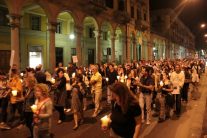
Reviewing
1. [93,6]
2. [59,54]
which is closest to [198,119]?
[93,6]

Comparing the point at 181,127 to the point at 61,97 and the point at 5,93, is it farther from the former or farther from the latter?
the point at 5,93

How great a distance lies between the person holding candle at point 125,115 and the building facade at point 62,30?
14776 millimetres

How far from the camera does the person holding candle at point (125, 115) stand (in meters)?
4.04

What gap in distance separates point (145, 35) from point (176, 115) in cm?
3791

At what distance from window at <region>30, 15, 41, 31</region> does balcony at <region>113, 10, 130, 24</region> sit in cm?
1027

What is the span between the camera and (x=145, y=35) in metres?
47.7

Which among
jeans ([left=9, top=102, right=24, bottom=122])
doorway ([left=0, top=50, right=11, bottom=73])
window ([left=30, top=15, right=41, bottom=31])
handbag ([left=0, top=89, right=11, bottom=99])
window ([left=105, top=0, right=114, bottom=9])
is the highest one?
window ([left=105, top=0, right=114, bottom=9])

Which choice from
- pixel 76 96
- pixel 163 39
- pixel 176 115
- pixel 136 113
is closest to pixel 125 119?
pixel 136 113

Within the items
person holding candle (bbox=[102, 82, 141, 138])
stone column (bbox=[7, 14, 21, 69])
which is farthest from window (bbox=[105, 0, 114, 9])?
person holding candle (bbox=[102, 82, 141, 138])

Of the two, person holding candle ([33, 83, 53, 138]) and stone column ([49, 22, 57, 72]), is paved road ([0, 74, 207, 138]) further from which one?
stone column ([49, 22, 57, 72])

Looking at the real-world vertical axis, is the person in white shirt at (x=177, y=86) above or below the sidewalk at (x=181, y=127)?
above

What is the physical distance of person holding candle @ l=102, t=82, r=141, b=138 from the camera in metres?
4.04

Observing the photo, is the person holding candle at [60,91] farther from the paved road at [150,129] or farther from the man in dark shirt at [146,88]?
the man in dark shirt at [146,88]

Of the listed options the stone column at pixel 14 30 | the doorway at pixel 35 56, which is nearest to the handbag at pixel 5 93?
the stone column at pixel 14 30
